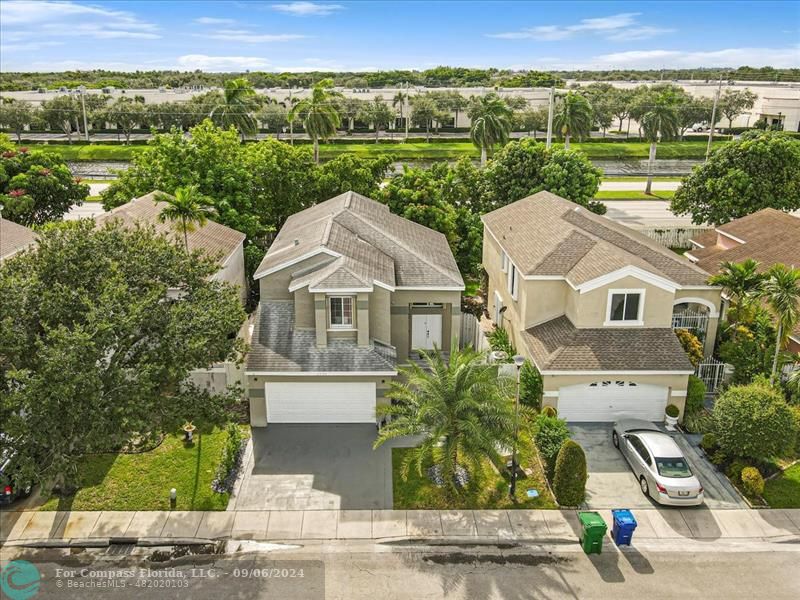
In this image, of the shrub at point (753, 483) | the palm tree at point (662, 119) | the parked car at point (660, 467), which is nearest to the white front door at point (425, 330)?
the parked car at point (660, 467)

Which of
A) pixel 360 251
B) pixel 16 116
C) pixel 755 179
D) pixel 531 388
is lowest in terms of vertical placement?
pixel 531 388

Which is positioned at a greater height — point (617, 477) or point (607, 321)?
point (607, 321)

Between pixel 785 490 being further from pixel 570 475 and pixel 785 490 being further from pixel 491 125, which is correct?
pixel 491 125

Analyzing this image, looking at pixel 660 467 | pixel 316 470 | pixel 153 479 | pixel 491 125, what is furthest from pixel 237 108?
pixel 660 467

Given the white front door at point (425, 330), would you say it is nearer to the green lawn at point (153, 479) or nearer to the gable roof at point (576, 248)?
the gable roof at point (576, 248)

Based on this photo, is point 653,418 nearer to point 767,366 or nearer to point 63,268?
point 767,366

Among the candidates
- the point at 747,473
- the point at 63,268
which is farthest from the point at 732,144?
the point at 63,268
